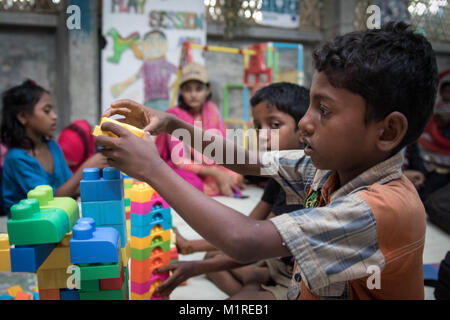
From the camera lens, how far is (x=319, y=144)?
0.71 meters

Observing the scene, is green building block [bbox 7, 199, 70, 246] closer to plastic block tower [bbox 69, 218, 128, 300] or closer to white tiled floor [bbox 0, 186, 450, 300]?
plastic block tower [bbox 69, 218, 128, 300]

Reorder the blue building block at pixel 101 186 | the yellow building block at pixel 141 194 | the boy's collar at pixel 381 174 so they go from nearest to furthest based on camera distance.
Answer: the boy's collar at pixel 381 174
the blue building block at pixel 101 186
the yellow building block at pixel 141 194

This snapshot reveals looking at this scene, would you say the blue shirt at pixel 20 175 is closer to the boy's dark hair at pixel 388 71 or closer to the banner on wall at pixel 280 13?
the boy's dark hair at pixel 388 71

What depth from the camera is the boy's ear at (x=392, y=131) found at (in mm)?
674

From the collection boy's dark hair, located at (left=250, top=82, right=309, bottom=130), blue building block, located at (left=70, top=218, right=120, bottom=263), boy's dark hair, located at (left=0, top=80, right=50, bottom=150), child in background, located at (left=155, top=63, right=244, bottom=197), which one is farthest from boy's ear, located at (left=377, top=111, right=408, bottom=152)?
child in background, located at (left=155, top=63, right=244, bottom=197)

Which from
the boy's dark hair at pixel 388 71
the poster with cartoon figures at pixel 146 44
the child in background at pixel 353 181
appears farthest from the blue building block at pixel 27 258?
the poster with cartoon figures at pixel 146 44

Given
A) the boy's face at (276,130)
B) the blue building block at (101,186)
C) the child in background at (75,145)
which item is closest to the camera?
the blue building block at (101,186)

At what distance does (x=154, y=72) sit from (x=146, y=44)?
1.05 feet

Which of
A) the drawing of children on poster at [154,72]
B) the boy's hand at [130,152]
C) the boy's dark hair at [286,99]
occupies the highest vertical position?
the drawing of children on poster at [154,72]

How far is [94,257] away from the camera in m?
0.73

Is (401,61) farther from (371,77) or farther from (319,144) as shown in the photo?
(319,144)

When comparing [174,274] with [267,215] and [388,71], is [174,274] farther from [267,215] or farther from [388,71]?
[388,71]

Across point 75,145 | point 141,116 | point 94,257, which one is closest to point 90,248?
point 94,257
